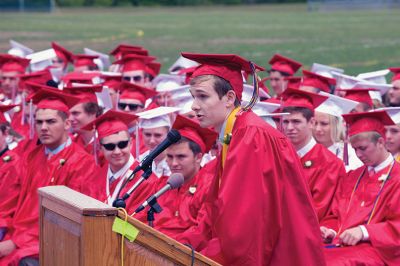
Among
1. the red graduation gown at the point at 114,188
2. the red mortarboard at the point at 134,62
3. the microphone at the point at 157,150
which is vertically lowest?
the red mortarboard at the point at 134,62

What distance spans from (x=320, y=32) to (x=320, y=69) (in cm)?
2384

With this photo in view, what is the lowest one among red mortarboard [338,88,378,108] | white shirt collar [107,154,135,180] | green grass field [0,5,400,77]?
green grass field [0,5,400,77]

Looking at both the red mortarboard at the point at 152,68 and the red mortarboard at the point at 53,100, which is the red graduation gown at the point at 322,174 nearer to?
the red mortarboard at the point at 53,100

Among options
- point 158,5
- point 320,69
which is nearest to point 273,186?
point 320,69

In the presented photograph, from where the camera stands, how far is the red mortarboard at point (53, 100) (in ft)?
27.0

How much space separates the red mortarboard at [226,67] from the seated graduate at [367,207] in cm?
200

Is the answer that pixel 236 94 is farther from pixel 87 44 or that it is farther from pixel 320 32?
pixel 320 32

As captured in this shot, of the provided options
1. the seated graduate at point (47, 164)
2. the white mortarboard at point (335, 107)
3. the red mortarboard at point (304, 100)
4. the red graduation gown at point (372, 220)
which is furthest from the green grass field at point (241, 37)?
the red graduation gown at point (372, 220)

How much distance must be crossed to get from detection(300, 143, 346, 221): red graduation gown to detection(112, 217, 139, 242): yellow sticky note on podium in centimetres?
320

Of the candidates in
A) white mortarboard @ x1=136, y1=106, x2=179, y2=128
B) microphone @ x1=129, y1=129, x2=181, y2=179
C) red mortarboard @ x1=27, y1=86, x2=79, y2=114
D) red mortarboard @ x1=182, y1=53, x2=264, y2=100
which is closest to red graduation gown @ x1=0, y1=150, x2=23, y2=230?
red mortarboard @ x1=27, y1=86, x2=79, y2=114

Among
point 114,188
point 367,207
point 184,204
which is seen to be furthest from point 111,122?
point 367,207

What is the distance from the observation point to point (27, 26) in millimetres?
39656

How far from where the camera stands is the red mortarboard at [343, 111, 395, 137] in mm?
7164

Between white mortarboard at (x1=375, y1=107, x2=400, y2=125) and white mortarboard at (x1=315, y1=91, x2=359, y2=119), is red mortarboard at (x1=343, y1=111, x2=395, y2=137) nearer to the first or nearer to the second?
white mortarboard at (x1=375, y1=107, x2=400, y2=125)
